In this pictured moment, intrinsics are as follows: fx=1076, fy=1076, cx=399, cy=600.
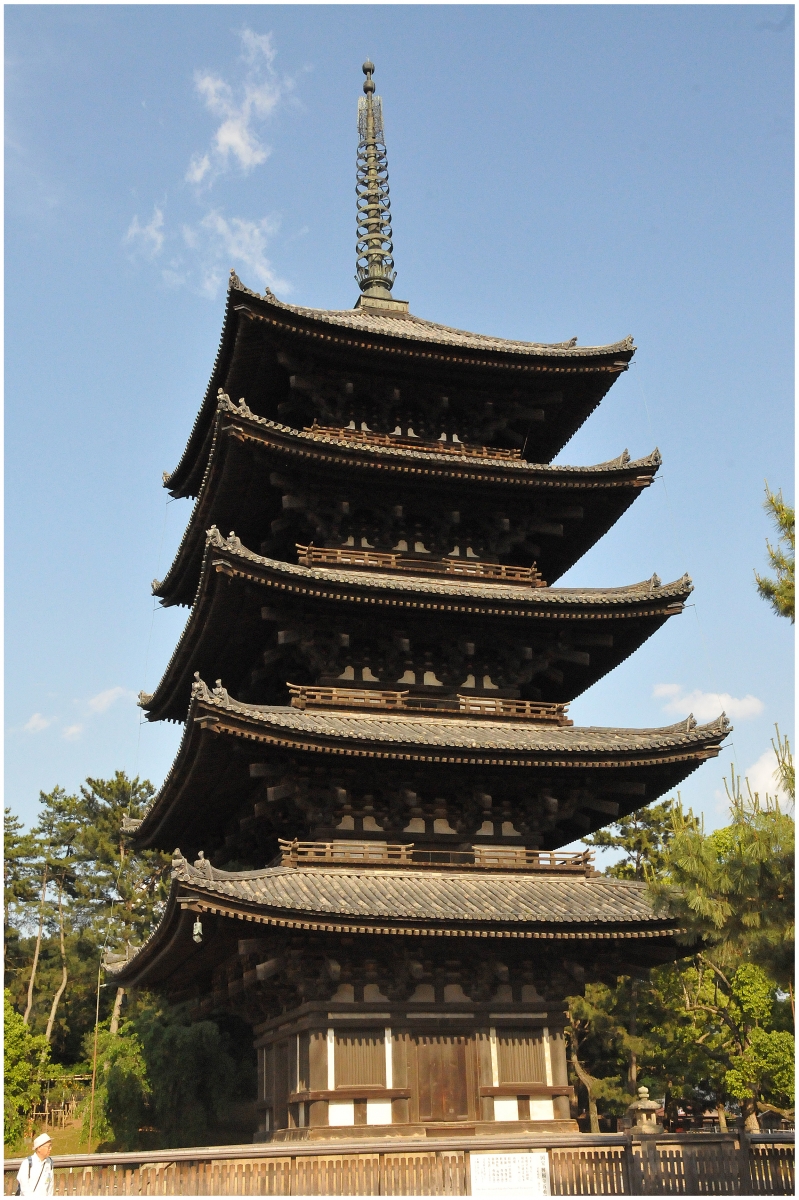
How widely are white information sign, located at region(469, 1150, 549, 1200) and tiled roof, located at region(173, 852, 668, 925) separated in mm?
4256

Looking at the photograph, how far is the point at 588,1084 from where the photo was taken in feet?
157

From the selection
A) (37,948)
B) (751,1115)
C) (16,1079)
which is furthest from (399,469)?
(37,948)

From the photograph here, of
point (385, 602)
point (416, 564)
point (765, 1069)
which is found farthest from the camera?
point (765, 1069)

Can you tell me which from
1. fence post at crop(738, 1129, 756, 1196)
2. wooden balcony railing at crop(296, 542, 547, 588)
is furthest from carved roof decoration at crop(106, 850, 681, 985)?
wooden balcony railing at crop(296, 542, 547, 588)

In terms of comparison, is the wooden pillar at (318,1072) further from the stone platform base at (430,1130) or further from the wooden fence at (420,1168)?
the wooden fence at (420,1168)

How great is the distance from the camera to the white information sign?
16.1m

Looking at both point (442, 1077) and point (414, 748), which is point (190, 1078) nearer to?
point (442, 1077)

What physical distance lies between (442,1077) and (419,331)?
63.4ft

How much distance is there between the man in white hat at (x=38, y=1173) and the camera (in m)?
12.9

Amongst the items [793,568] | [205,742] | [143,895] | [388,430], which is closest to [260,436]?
[388,430]

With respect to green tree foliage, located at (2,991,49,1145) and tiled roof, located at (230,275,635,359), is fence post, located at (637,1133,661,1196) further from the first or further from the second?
green tree foliage, located at (2,991,49,1145)

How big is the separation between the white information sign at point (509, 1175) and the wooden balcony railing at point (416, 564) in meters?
13.1

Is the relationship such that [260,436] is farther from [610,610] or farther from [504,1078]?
[504,1078]

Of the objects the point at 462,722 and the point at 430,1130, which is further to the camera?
the point at 462,722
